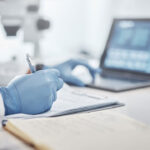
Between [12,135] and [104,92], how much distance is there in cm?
49

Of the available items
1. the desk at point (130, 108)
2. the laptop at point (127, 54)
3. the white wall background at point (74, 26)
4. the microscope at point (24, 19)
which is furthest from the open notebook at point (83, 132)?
the white wall background at point (74, 26)

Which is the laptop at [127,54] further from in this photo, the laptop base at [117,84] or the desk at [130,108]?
the desk at [130,108]

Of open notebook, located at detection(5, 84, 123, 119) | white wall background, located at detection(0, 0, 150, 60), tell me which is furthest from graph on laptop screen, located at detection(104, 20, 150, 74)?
white wall background, located at detection(0, 0, 150, 60)

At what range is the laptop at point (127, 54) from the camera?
1.29 metres

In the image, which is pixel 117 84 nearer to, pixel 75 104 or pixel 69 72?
pixel 69 72

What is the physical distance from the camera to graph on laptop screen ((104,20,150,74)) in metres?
1.33

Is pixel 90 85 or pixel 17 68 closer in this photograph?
pixel 90 85

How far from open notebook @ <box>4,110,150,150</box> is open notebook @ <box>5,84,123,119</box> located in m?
0.06

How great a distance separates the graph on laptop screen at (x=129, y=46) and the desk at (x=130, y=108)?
24 centimetres

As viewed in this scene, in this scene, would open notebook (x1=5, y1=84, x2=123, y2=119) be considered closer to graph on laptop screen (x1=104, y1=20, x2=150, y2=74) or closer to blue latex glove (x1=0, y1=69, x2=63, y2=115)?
blue latex glove (x1=0, y1=69, x2=63, y2=115)

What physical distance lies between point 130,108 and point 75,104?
15cm

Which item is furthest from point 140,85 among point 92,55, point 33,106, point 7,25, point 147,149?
point 92,55

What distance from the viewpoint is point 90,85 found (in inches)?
45.0

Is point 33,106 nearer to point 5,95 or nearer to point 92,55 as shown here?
point 5,95
